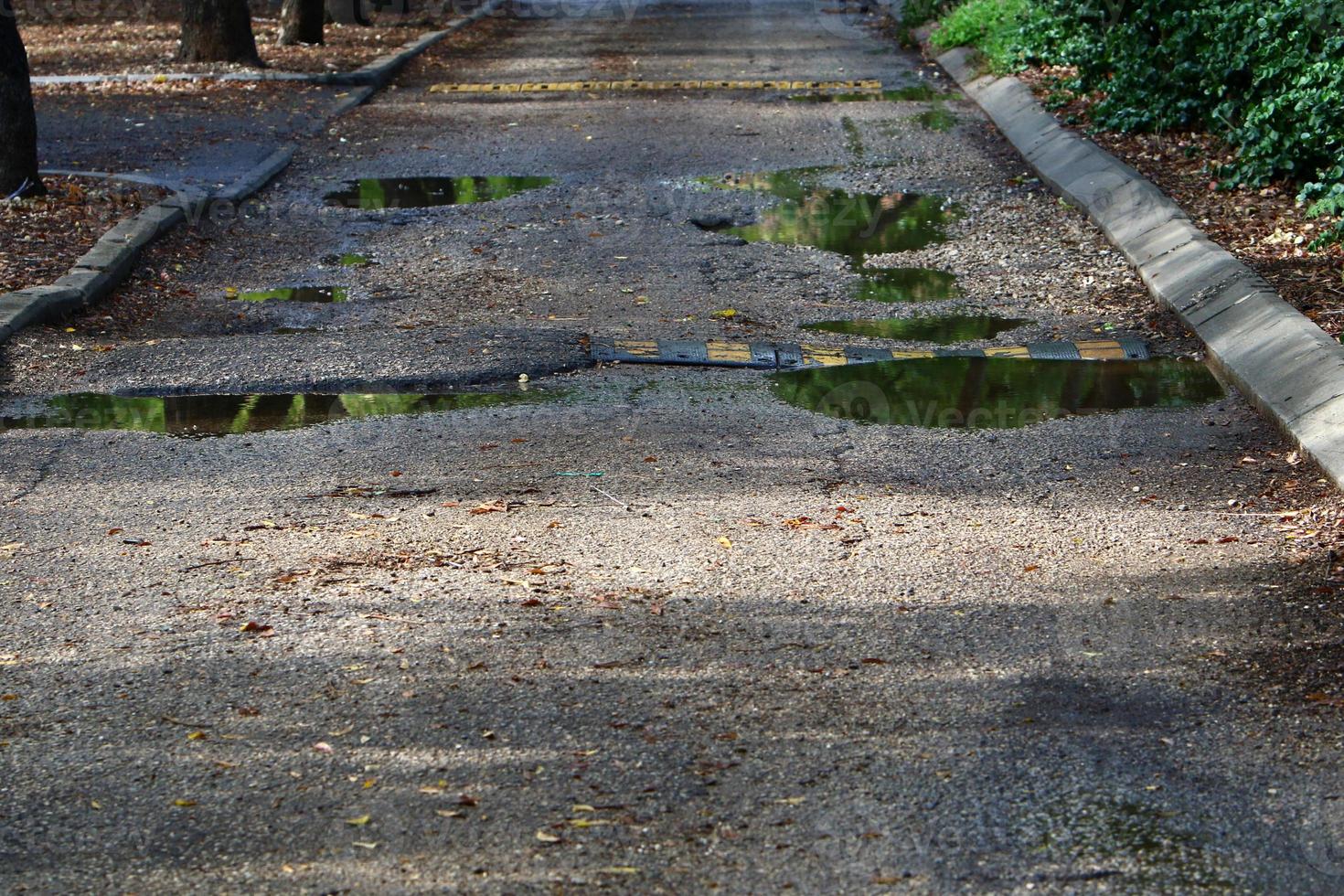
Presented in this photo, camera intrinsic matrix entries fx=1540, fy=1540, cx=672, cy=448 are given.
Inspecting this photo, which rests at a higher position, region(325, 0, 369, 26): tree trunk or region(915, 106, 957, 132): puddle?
region(325, 0, 369, 26): tree trunk

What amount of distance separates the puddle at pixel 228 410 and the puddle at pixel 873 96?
1026cm

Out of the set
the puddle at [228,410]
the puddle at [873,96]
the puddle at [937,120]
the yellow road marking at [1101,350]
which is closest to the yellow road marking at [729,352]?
the puddle at [228,410]

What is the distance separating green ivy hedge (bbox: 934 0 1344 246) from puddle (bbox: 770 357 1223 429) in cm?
202

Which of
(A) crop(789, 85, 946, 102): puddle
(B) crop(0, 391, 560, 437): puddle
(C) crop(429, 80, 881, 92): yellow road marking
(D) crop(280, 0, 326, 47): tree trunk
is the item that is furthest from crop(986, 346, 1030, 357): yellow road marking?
(D) crop(280, 0, 326, 47): tree trunk

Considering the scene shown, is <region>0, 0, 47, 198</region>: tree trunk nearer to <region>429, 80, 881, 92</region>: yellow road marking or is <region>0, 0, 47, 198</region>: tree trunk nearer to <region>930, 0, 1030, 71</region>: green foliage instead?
<region>429, 80, 881, 92</region>: yellow road marking

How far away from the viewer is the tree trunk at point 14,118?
10211mm

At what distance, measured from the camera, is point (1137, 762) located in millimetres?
3664

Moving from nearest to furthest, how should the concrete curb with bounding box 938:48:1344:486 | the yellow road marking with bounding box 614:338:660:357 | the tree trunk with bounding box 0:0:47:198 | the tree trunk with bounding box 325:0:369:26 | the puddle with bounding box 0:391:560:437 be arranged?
the concrete curb with bounding box 938:48:1344:486 < the puddle with bounding box 0:391:560:437 < the yellow road marking with bounding box 614:338:660:357 < the tree trunk with bounding box 0:0:47:198 < the tree trunk with bounding box 325:0:369:26

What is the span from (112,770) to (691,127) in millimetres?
11524

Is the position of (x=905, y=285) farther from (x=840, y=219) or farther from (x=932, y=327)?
(x=840, y=219)

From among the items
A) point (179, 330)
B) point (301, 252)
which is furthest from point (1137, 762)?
point (301, 252)

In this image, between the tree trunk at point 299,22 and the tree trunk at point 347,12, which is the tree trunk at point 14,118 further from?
the tree trunk at point 347,12

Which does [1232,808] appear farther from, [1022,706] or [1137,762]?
[1022,706]

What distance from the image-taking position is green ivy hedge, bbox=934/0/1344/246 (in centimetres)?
941
